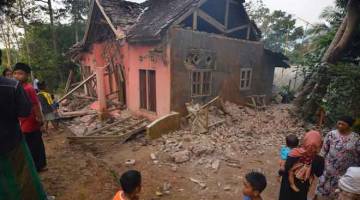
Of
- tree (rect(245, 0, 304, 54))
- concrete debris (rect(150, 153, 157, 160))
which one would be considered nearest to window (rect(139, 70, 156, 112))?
concrete debris (rect(150, 153, 157, 160))


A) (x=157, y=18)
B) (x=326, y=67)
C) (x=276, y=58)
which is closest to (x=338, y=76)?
(x=326, y=67)

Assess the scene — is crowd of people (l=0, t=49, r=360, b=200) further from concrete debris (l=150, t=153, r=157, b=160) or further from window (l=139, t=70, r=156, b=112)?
window (l=139, t=70, r=156, b=112)

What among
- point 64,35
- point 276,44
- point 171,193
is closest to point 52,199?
point 171,193

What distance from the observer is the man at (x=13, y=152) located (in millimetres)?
2443

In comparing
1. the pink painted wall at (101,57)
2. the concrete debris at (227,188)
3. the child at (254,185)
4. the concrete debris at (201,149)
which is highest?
the pink painted wall at (101,57)

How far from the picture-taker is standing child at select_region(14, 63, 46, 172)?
3.90 metres

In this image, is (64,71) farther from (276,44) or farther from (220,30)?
(276,44)

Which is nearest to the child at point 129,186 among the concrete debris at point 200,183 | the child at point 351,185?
the child at point 351,185

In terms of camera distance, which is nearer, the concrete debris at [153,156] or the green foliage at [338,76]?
the green foliage at [338,76]

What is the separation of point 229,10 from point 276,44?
24.4 m

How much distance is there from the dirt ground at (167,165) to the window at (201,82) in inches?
70.2

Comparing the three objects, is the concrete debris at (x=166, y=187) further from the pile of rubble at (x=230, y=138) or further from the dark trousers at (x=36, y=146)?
the dark trousers at (x=36, y=146)

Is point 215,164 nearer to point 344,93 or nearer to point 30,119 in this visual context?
point 344,93

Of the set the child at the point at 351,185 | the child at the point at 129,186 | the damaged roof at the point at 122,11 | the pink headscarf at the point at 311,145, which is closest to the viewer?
the child at the point at 351,185
